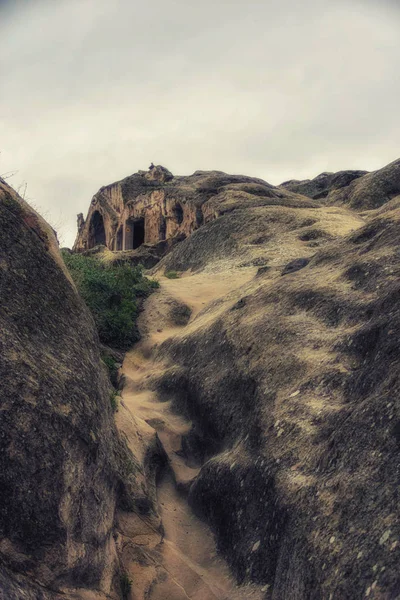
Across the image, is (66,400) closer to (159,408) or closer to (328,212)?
(159,408)

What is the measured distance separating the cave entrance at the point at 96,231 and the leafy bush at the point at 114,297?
85.3ft

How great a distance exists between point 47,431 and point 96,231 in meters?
42.4

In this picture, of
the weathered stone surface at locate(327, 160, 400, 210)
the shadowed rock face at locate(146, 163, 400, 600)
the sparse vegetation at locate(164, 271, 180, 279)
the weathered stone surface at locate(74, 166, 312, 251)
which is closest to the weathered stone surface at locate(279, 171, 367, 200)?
the weathered stone surface at locate(74, 166, 312, 251)

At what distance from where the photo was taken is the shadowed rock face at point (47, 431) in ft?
18.4

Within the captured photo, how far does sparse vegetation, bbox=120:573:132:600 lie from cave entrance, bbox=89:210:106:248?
1630 inches

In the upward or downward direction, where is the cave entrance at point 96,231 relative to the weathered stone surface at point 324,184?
upward

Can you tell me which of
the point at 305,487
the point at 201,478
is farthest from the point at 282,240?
the point at 305,487

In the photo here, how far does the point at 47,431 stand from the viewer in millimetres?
6184

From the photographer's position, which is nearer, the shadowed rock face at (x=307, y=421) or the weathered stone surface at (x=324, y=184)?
the shadowed rock face at (x=307, y=421)

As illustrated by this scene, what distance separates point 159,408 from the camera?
11.8 m

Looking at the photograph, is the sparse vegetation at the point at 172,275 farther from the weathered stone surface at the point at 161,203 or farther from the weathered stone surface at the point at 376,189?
the weathered stone surface at the point at 376,189

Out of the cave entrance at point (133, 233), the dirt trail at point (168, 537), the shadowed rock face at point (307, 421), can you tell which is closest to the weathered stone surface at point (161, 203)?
the cave entrance at point (133, 233)

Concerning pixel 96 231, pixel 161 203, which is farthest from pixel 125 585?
pixel 96 231

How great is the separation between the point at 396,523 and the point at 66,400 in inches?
143
